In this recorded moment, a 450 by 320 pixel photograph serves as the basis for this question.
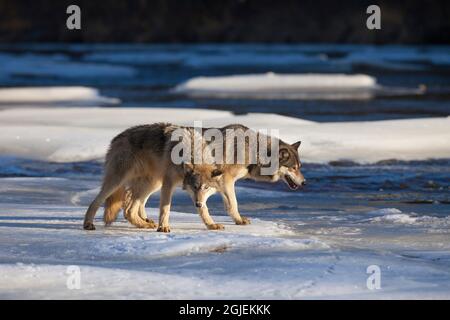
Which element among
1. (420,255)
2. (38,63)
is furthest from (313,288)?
(38,63)

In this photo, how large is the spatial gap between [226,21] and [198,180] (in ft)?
201

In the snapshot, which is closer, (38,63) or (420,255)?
(420,255)

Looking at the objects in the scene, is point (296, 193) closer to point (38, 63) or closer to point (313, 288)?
point (313, 288)

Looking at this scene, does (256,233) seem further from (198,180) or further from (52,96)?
(52,96)

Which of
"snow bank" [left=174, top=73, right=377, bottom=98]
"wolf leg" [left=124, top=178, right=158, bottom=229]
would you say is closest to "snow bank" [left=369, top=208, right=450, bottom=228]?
"wolf leg" [left=124, top=178, right=158, bottom=229]

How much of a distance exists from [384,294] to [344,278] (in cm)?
49

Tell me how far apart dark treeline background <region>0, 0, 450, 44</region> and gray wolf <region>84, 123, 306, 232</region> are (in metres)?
56.0

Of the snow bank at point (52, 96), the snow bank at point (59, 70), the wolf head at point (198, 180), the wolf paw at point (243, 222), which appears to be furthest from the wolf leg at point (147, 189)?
the snow bank at point (59, 70)

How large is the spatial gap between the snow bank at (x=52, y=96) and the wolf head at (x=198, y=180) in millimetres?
17115

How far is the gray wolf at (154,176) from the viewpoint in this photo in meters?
8.49

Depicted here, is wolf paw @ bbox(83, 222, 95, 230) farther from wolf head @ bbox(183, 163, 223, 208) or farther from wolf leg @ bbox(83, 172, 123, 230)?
wolf head @ bbox(183, 163, 223, 208)

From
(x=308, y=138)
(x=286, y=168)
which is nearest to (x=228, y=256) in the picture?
(x=286, y=168)

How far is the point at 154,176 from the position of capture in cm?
874

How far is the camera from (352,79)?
3297 centimetres
